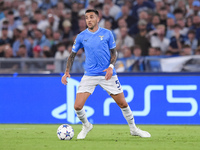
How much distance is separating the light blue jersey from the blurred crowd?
4.32 meters

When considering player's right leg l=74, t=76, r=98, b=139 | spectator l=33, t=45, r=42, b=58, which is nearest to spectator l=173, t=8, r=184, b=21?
spectator l=33, t=45, r=42, b=58

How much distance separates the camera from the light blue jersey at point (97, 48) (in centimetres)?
866

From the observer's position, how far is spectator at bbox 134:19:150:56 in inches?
562

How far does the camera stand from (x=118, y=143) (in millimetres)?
8094

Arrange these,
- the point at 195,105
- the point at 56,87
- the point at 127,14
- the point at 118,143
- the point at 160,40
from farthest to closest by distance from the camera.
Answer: the point at 127,14
the point at 160,40
the point at 56,87
the point at 195,105
the point at 118,143

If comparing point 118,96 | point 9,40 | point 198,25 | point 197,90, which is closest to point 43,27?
point 9,40

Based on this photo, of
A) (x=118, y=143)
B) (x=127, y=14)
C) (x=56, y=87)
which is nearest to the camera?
(x=118, y=143)

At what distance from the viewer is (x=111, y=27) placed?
15914 millimetres

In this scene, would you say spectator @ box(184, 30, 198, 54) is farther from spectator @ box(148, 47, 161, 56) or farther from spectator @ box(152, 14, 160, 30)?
spectator @ box(152, 14, 160, 30)

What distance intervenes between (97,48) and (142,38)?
6199 mm

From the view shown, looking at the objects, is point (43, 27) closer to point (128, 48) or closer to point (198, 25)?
point (128, 48)

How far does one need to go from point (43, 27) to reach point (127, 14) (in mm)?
2969

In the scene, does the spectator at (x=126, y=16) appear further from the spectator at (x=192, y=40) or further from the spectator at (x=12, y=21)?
the spectator at (x=12, y=21)

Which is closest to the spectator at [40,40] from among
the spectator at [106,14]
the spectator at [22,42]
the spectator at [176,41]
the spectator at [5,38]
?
the spectator at [22,42]
